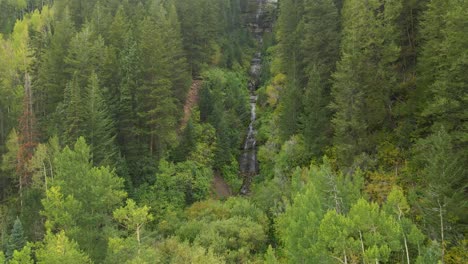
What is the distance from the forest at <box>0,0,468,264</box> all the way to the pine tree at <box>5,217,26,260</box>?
0.07 metres

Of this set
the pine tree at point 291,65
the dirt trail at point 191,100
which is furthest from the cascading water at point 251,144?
the pine tree at point 291,65

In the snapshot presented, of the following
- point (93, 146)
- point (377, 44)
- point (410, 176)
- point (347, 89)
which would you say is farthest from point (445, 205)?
point (93, 146)

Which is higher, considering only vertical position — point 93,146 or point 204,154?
point 93,146

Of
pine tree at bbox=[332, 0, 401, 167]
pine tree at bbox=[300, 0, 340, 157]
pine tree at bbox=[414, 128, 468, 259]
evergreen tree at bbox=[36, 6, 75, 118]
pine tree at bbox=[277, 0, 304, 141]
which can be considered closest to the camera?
pine tree at bbox=[414, 128, 468, 259]

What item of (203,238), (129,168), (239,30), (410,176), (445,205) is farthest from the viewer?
(239,30)

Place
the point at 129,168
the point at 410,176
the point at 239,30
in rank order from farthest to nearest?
1. the point at 239,30
2. the point at 129,168
3. the point at 410,176

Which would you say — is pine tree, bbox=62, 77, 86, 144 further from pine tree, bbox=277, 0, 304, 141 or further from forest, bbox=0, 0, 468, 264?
pine tree, bbox=277, 0, 304, 141

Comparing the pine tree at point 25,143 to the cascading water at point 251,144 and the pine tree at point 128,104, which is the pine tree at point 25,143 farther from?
the cascading water at point 251,144

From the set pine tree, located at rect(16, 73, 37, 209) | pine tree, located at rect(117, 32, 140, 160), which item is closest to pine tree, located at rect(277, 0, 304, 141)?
pine tree, located at rect(117, 32, 140, 160)

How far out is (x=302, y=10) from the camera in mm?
50281

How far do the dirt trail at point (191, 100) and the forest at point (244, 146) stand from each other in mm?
316

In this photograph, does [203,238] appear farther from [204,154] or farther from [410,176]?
[204,154]

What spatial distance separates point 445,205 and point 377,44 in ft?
49.3

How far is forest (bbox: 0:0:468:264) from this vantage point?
930 inches
